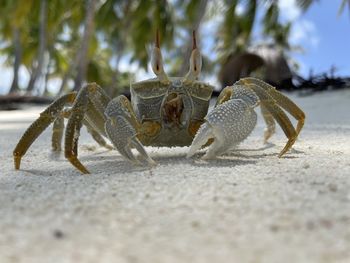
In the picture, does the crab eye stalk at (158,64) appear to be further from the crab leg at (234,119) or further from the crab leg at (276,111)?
the crab leg at (276,111)

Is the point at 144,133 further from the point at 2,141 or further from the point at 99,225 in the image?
the point at 2,141

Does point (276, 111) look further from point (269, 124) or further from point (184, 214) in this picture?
point (184, 214)

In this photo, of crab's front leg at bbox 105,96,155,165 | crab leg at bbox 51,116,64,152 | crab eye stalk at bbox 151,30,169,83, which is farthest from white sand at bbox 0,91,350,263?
crab leg at bbox 51,116,64,152

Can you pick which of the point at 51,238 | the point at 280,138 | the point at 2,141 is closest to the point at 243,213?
the point at 51,238

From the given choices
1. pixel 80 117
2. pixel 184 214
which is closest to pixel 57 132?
pixel 80 117

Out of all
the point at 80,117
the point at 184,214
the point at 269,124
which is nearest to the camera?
the point at 184,214

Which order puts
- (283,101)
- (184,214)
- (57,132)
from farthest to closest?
(57,132)
(283,101)
(184,214)
